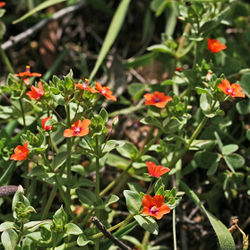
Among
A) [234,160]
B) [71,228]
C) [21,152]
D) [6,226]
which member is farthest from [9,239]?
[234,160]

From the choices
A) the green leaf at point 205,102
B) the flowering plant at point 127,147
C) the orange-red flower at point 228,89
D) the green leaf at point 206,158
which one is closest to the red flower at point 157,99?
the flowering plant at point 127,147

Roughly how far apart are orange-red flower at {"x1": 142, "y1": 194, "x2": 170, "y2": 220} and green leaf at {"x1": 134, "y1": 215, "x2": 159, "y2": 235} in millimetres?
63

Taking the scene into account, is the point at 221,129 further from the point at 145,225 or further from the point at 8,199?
the point at 8,199

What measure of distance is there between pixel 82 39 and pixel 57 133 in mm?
1290

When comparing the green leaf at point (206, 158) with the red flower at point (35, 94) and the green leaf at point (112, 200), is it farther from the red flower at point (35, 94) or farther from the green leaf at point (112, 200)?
the red flower at point (35, 94)

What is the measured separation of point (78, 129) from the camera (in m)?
1.62

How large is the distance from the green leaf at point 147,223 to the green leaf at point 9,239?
50 cm

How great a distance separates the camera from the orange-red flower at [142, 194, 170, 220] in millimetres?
1543

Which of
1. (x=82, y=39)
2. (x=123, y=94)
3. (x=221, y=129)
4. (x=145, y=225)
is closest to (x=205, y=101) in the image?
(x=221, y=129)

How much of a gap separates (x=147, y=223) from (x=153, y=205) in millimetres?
89

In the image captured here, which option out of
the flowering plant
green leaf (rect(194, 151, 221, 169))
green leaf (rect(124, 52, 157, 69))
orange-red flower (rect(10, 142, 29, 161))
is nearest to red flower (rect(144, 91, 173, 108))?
the flowering plant

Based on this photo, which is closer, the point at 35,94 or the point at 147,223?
the point at 147,223

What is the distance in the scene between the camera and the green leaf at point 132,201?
1639mm

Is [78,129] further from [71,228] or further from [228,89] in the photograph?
[228,89]
